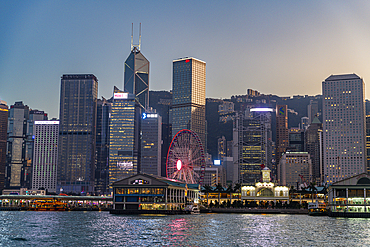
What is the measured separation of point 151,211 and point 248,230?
278ft

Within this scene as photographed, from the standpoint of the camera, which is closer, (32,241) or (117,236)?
(32,241)

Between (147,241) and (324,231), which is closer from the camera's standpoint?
(147,241)

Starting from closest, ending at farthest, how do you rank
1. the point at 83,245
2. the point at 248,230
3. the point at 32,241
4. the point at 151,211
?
the point at 83,245 → the point at 32,241 → the point at 248,230 → the point at 151,211

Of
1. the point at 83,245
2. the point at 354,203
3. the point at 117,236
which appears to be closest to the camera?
the point at 83,245

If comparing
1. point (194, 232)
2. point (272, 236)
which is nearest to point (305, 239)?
point (272, 236)

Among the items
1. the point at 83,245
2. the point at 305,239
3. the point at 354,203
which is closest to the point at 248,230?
the point at 305,239

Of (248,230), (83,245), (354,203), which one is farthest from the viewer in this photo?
(354,203)

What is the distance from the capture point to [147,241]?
305ft

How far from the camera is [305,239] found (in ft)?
321

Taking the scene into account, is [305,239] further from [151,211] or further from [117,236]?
[151,211]

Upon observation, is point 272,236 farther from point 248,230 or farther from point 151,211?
point 151,211

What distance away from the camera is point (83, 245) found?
287 ft

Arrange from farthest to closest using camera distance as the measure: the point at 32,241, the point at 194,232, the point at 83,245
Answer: the point at 194,232 < the point at 32,241 < the point at 83,245

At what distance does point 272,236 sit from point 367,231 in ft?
84.7
